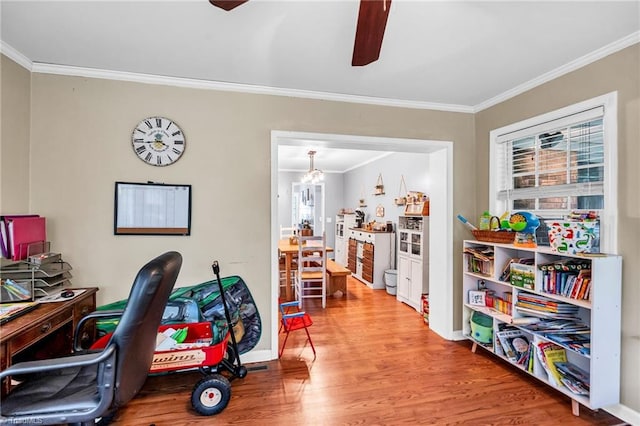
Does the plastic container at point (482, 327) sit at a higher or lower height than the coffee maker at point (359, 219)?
lower

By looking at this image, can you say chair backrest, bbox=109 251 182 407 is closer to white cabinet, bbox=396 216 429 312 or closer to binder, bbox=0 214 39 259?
binder, bbox=0 214 39 259

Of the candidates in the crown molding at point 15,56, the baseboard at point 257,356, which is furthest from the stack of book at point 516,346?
the crown molding at point 15,56

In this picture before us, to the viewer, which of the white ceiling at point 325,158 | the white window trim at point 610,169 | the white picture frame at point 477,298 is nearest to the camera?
the white window trim at point 610,169

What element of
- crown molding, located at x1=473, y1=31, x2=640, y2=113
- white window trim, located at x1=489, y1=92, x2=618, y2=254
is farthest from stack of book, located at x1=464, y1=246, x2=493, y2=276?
crown molding, located at x1=473, y1=31, x2=640, y2=113

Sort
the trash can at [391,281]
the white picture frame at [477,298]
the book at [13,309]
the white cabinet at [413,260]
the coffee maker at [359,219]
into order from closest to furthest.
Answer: the book at [13,309] → the white picture frame at [477,298] → the white cabinet at [413,260] → the trash can at [391,281] → the coffee maker at [359,219]

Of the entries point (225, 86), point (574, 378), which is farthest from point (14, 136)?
point (574, 378)

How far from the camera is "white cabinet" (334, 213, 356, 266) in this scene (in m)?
6.69

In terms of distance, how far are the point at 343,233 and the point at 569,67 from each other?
5.22 m

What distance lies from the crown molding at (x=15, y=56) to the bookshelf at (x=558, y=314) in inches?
154

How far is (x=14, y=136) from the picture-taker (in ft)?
6.88

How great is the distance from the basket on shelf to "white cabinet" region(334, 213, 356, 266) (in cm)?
376

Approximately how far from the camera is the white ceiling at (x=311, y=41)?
1656 mm

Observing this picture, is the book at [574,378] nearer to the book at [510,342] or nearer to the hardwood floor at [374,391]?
the hardwood floor at [374,391]

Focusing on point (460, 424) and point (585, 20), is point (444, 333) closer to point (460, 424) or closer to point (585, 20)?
point (460, 424)
